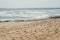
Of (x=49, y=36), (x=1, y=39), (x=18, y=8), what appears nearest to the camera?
(x=1, y=39)

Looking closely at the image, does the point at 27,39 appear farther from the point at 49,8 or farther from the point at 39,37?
the point at 49,8

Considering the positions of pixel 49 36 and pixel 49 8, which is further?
pixel 49 8

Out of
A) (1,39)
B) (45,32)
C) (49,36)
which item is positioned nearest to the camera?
(1,39)

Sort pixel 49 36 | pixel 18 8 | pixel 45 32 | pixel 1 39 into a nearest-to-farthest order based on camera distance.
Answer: pixel 1 39
pixel 49 36
pixel 45 32
pixel 18 8

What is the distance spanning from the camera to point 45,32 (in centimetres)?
256

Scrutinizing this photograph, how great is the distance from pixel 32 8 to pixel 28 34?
4.68m

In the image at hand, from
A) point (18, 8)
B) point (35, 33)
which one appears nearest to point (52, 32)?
point (35, 33)

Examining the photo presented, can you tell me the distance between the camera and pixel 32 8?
702cm

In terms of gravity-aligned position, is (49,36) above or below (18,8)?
above

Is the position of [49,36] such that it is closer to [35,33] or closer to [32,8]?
[35,33]

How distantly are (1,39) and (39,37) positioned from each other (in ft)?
2.24

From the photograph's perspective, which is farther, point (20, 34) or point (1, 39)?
point (20, 34)

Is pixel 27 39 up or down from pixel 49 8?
up

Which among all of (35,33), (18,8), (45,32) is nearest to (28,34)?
(35,33)
